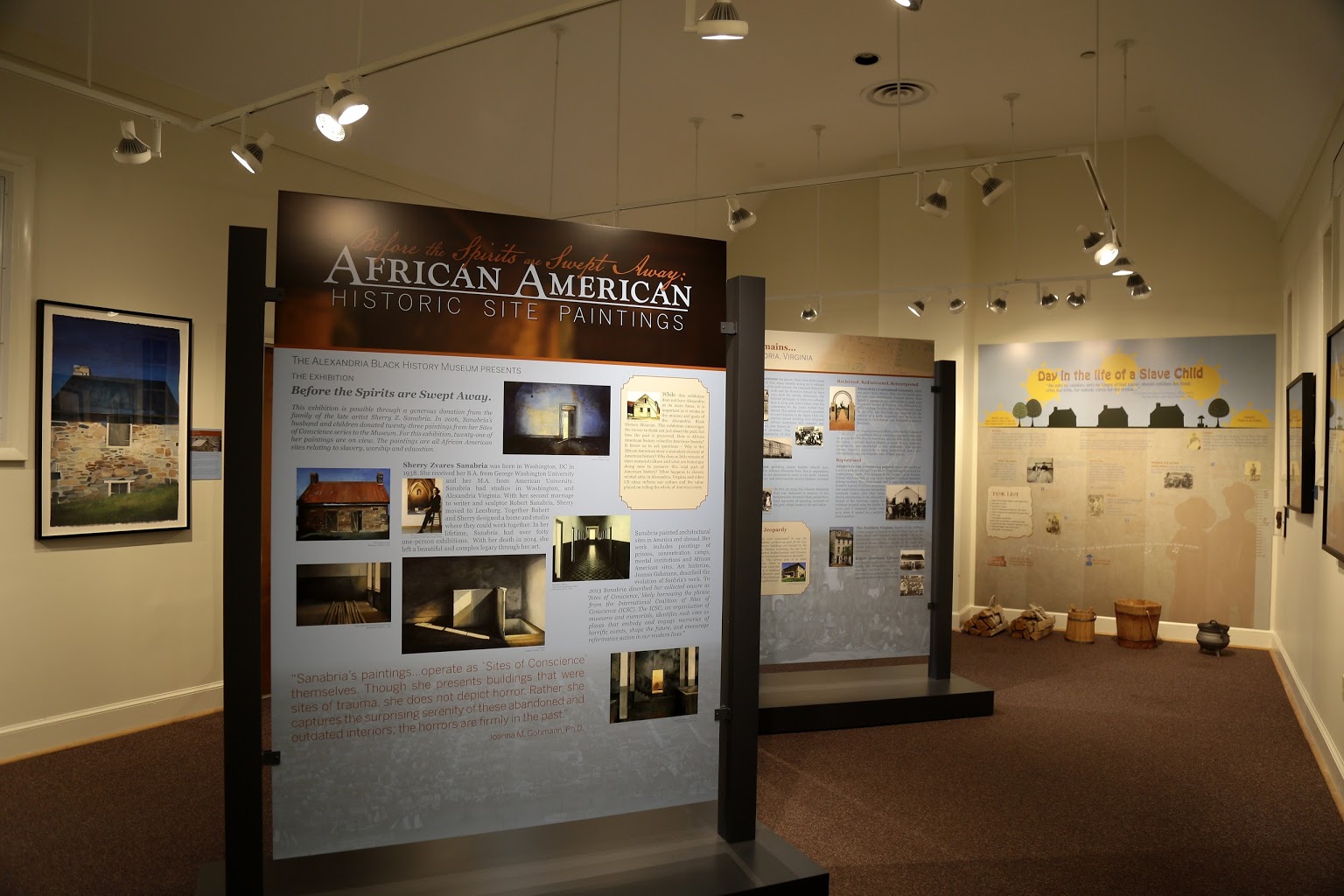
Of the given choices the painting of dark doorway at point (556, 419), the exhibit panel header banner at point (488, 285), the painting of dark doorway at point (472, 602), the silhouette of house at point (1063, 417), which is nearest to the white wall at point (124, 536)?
the exhibit panel header banner at point (488, 285)

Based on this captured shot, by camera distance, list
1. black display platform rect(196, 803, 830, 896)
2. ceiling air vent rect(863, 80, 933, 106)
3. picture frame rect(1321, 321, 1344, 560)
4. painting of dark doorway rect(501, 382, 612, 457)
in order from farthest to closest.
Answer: ceiling air vent rect(863, 80, 933, 106), picture frame rect(1321, 321, 1344, 560), painting of dark doorway rect(501, 382, 612, 457), black display platform rect(196, 803, 830, 896)

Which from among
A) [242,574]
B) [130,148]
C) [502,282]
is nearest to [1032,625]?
[502,282]

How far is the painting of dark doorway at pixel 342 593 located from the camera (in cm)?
250

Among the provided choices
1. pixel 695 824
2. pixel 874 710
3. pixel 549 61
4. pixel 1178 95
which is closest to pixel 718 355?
pixel 695 824

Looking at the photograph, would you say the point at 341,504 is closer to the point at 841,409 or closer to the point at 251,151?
the point at 251,151

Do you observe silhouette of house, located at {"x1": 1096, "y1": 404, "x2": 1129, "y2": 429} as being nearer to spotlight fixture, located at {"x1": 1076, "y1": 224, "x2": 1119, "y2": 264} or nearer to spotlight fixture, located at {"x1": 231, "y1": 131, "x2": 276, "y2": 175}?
spotlight fixture, located at {"x1": 1076, "y1": 224, "x2": 1119, "y2": 264}

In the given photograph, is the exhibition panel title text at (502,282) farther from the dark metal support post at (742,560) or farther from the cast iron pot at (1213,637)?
the cast iron pot at (1213,637)

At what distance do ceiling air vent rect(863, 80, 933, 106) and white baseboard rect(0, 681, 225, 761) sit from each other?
6.13m

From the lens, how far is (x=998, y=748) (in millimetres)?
4676

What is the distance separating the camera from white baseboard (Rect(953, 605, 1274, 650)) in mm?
7277

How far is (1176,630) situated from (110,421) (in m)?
8.20

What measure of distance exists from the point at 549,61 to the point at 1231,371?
6.19 meters

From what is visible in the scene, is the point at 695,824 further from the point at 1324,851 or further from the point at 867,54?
the point at 867,54

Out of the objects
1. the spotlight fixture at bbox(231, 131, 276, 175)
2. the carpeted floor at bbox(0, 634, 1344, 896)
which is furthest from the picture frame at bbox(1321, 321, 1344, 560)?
the spotlight fixture at bbox(231, 131, 276, 175)
